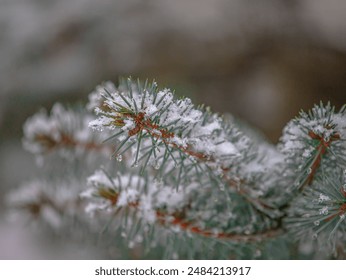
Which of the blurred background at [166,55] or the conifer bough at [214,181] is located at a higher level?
the blurred background at [166,55]

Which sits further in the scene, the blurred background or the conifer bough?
the blurred background

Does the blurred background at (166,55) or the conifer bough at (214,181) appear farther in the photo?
the blurred background at (166,55)

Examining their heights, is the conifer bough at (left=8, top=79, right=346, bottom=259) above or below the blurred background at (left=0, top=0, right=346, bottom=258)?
below

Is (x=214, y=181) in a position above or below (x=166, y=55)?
below

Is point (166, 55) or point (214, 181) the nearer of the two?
point (214, 181)
